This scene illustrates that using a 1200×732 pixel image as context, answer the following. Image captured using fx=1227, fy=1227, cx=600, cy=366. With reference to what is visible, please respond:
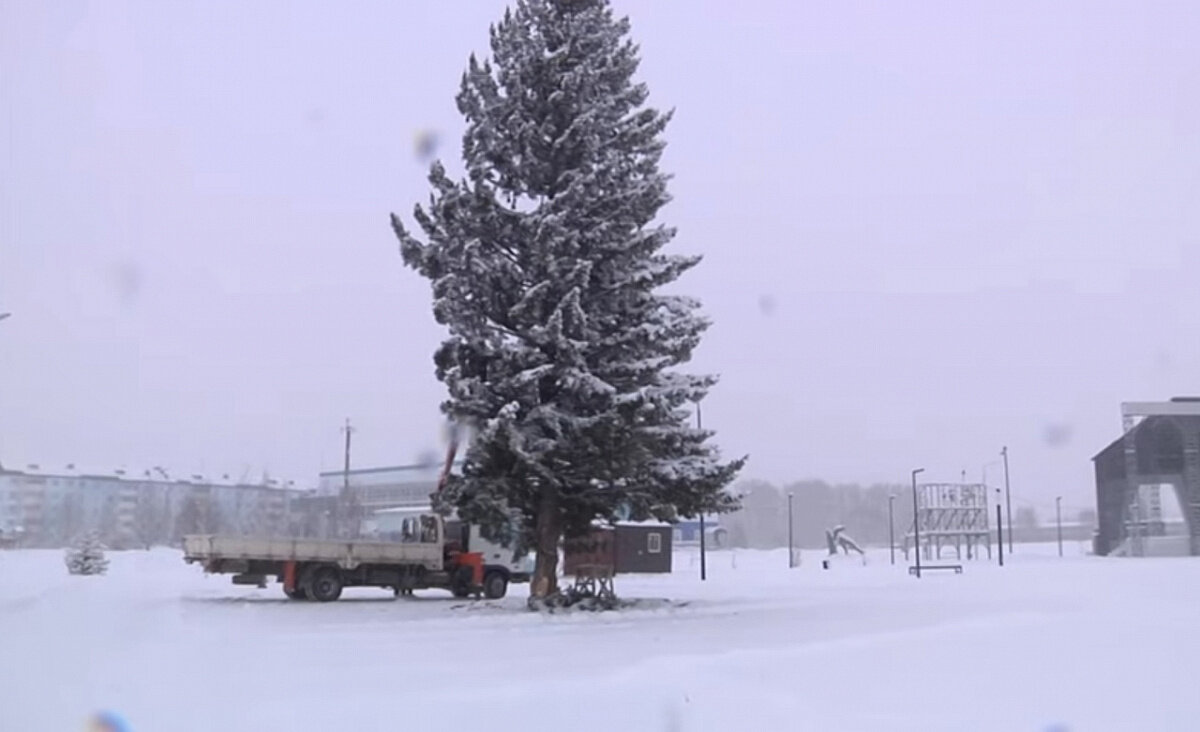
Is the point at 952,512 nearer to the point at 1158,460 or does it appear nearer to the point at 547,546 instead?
the point at 1158,460

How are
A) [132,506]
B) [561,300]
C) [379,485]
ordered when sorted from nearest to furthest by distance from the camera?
[561,300] < [379,485] < [132,506]

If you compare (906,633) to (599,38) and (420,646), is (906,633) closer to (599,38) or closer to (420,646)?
(420,646)

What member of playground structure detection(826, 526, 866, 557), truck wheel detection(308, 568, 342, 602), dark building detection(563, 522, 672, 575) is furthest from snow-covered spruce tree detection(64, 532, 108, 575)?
playground structure detection(826, 526, 866, 557)

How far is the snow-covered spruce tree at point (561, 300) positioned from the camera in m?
25.1

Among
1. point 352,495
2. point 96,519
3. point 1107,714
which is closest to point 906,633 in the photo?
point 1107,714

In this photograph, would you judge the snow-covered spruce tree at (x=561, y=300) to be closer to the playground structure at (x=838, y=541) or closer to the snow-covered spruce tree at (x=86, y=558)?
the snow-covered spruce tree at (x=86, y=558)

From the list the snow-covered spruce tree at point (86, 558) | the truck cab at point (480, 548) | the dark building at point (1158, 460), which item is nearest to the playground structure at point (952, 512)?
the dark building at point (1158, 460)

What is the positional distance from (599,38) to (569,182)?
11.4 ft

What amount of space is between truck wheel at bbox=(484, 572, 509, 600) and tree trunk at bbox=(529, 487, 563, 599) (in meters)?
6.23

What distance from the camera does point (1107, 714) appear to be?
11250mm

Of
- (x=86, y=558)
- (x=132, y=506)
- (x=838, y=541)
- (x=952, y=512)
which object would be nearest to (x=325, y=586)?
(x=86, y=558)

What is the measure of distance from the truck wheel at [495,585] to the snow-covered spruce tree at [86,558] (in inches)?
520

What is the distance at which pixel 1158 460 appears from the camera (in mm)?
59531

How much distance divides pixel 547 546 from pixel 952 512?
40.0 meters
